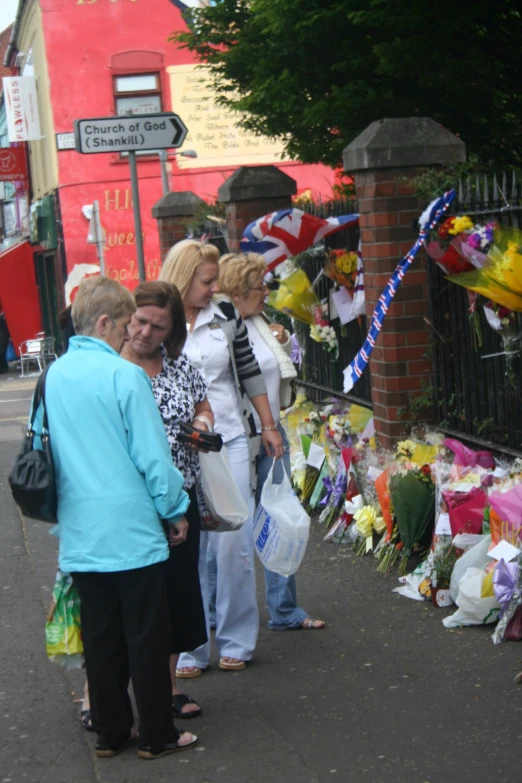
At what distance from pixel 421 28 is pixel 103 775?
24.9ft

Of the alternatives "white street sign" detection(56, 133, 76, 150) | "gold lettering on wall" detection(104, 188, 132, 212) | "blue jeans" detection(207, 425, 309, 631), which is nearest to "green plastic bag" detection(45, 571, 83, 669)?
"blue jeans" detection(207, 425, 309, 631)

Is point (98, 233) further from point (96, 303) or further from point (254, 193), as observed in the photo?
point (96, 303)

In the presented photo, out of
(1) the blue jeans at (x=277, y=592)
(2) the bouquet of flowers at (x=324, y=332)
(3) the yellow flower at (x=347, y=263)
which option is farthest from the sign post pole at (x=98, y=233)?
(1) the blue jeans at (x=277, y=592)

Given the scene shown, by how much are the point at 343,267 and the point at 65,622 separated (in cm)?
394

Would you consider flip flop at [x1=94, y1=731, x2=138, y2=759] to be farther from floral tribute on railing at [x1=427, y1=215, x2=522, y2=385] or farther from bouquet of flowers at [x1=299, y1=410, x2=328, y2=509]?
bouquet of flowers at [x1=299, y1=410, x2=328, y2=509]

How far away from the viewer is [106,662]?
13.5 ft

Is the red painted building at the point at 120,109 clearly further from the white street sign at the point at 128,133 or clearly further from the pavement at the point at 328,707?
the pavement at the point at 328,707

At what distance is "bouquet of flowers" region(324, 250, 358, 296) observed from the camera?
7621 mm

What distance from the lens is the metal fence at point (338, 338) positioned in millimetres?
7986

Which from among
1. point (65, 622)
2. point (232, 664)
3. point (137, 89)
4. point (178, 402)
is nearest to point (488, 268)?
point (178, 402)

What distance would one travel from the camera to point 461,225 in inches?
227

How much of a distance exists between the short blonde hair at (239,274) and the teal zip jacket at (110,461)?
61.9 inches

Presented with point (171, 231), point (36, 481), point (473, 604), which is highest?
point (171, 231)

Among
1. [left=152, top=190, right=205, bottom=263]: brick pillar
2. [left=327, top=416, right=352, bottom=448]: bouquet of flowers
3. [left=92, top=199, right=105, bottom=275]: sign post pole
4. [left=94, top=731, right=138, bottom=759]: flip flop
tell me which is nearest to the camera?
[left=94, top=731, right=138, bottom=759]: flip flop
